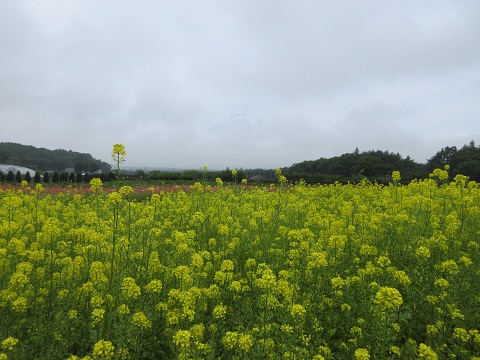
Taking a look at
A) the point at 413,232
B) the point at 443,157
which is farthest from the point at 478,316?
the point at 443,157

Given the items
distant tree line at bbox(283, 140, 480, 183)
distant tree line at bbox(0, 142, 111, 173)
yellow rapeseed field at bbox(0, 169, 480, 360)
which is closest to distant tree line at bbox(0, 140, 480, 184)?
distant tree line at bbox(283, 140, 480, 183)

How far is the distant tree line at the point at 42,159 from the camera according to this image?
6962cm

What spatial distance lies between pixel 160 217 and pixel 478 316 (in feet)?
21.1

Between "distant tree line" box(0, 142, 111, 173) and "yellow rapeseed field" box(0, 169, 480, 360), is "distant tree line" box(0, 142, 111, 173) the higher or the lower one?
the higher one

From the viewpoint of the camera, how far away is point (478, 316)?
10.7ft

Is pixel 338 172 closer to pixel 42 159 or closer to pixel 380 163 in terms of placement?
pixel 380 163

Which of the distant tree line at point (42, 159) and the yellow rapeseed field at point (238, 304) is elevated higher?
the distant tree line at point (42, 159)

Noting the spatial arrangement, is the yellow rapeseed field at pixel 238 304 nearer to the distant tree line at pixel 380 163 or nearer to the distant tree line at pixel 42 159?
the distant tree line at pixel 380 163

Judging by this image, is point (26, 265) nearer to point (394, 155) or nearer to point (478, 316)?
point (478, 316)

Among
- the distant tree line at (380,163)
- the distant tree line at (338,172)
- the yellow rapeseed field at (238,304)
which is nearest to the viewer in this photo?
the yellow rapeseed field at (238,304)

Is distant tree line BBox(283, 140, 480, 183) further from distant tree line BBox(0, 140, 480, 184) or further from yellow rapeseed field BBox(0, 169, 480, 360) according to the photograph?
yellow rapeseed field BBox(0, 169, 480, 360)

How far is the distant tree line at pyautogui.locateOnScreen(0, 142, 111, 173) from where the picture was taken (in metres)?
69.6

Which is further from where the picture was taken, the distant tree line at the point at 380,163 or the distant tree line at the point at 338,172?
the distant tree line at the point at 380,163

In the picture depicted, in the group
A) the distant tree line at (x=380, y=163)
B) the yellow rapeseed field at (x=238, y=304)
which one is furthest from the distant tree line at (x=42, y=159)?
the yellow rapeseed field at (x=238, y=304)
